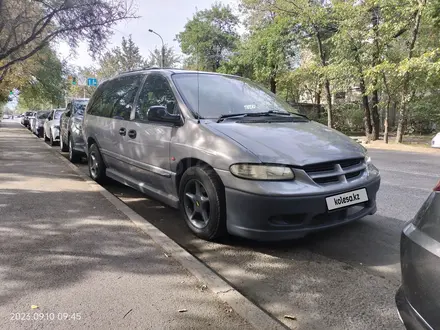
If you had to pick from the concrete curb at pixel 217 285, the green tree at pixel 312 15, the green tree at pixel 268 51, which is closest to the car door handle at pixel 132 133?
the concrete curb at pixel 217 285

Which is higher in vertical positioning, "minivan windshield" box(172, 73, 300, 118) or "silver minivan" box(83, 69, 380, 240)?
"minivan windshield" box(172, 73, 300, 118)

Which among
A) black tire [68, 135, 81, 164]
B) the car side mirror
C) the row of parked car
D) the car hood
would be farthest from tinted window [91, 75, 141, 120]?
black tire [68, 135, 81, 164]

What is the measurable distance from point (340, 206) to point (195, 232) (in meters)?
1.47

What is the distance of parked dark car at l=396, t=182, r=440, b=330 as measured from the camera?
160 centimetres

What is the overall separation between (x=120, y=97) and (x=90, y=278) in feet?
11.0

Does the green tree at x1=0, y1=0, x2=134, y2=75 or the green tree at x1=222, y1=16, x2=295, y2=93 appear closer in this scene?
the green tree at x1=0, y1=0, x2=134, y2=75

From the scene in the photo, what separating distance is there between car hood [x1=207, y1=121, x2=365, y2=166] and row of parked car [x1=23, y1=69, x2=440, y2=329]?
11 mm

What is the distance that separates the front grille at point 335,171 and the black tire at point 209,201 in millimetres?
830

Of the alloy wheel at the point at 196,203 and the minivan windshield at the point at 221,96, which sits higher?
the minivan windshield at the point at 221,96

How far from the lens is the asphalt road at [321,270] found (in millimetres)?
2488

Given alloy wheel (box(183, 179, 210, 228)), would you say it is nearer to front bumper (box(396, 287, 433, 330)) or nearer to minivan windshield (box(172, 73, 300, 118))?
minivan windshield (box(172, 73, 300, 118))

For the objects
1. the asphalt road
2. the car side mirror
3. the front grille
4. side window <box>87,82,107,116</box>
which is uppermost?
side window <box>87,82,107,116</box>

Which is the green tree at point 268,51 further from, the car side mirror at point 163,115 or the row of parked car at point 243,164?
the car side mirror at point 163,115

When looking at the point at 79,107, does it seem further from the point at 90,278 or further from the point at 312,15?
the point at 312,15
